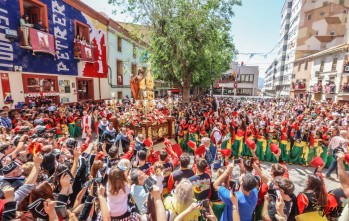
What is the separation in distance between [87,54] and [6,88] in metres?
6.88

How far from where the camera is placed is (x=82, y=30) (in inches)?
636

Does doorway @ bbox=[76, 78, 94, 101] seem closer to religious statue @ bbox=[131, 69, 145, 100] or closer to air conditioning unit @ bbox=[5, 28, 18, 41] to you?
air conditioning unit @ bbox=[5, 28, 18, 41]

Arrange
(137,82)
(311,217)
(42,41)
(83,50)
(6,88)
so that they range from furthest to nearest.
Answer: (83,50) → (42,41) → (6,88) → (137,82) → (311,217)

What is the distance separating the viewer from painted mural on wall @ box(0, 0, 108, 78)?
399 inches

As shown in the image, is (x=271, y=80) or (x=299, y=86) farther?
(x=271, y=80)

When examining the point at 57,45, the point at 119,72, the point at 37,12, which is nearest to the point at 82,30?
the point at 57,45

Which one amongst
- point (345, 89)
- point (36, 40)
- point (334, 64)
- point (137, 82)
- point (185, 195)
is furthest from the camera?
point (334, 64)

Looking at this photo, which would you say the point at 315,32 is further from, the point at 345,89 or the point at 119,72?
the point at 119,72

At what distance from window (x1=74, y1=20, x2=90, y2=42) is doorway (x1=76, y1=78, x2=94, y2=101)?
3458 mm

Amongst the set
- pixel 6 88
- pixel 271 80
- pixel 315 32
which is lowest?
pixel 6 88

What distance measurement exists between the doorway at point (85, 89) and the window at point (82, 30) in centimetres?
346

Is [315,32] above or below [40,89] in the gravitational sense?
above

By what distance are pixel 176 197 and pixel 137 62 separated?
79.1ft

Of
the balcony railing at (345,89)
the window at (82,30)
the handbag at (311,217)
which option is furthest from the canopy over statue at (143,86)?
the balcony railing at (345,89)
